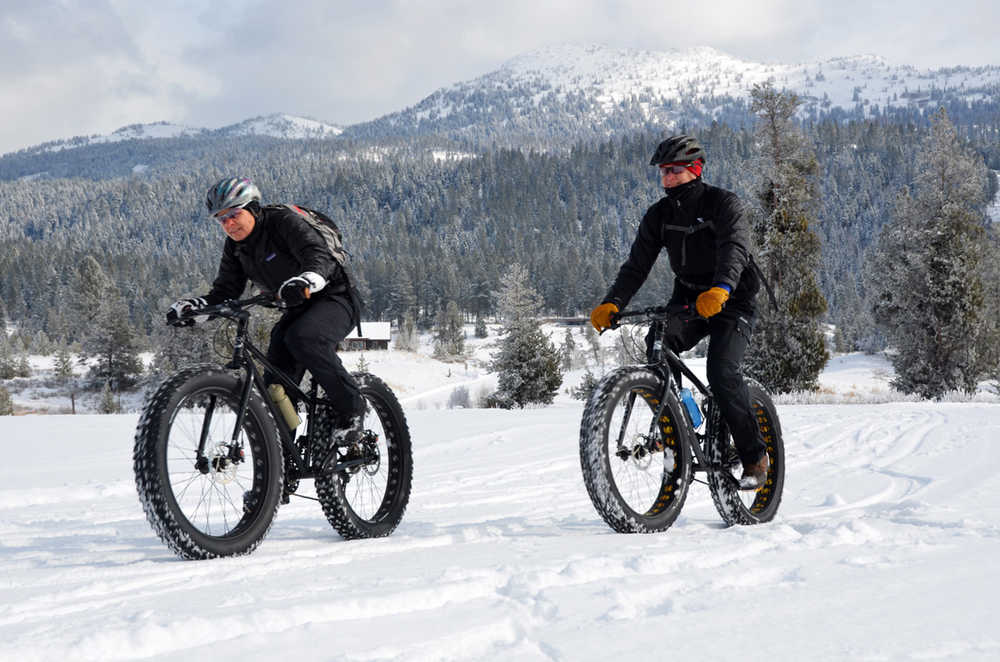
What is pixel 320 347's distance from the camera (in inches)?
166

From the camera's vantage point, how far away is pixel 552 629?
90.2 inches

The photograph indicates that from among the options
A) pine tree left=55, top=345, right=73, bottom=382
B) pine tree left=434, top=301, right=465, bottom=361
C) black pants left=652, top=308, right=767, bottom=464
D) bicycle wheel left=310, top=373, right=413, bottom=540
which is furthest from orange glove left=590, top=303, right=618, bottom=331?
pine tree left=434, top=301, right=465, bottom=361

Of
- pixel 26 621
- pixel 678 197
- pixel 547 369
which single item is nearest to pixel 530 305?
pixel 547 369

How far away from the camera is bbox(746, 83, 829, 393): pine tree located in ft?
82.5

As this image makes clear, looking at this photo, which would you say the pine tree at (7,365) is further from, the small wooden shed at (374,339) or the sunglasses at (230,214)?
the sunglasses at (230,214)

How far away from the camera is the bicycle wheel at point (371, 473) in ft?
14.4

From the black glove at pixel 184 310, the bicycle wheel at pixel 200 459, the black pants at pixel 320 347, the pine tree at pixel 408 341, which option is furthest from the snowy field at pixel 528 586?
the pine tree at pixel 408 341

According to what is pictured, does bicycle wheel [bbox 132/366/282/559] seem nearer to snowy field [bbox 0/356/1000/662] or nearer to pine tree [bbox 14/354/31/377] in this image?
snowy field [bbox 0/356/1000/662]

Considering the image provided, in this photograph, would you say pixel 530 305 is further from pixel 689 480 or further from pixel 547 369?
pixel 689 480

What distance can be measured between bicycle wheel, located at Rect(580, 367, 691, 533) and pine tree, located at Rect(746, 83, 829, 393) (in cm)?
2200

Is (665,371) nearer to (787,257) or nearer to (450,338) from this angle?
(787,257)

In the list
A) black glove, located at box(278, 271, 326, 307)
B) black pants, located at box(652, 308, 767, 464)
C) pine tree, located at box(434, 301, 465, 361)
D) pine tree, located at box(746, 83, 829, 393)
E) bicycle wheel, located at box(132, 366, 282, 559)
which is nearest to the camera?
bicycle wheel, located at box(132, 366, 282, 559)

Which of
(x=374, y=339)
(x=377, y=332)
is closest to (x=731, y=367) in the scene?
(x=374, y=339)

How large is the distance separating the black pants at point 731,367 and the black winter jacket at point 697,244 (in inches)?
6.6
